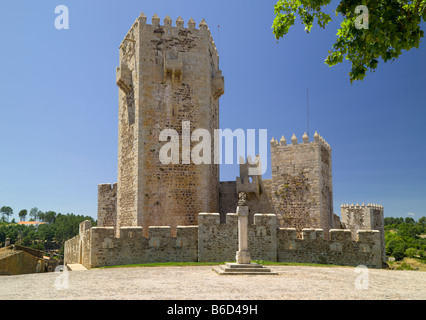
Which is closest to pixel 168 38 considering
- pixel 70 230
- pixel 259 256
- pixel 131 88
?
pixel 131 88

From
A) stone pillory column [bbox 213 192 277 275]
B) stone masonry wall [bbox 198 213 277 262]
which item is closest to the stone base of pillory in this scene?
stone pillory column [bbox 213 192 277 275]

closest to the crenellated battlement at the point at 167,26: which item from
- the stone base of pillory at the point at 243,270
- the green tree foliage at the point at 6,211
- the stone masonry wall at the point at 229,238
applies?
the stone masonry wall at the point at 229,238

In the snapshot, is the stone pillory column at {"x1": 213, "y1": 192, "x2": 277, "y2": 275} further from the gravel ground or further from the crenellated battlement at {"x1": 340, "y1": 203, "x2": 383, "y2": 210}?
the crenellated battlement at {"x1": 340, "y1": 203, "x2": 383, "y2": 210}

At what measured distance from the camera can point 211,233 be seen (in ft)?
52.8

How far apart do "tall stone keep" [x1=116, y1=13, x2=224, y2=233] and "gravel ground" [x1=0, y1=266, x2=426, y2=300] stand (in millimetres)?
8563

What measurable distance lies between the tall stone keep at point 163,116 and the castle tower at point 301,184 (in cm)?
391

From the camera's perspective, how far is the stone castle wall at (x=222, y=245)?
15070mm

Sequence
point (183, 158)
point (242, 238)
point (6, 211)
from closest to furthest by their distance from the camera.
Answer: point (242, 238)
point (183, 158)
point (6, 211)

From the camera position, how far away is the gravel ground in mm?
7645

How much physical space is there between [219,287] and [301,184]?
13.7m

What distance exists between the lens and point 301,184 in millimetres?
21531

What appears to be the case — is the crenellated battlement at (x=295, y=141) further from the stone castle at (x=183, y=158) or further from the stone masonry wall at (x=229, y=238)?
the stone masonry wall at (x=229, y=238)

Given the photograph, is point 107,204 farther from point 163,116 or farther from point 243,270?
point 243,270

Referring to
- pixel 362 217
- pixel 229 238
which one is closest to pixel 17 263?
pixel 229 238
